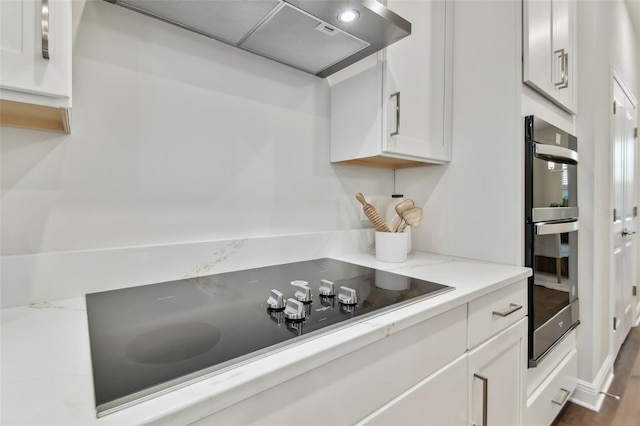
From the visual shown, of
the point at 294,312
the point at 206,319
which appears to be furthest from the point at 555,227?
the point at 206,319

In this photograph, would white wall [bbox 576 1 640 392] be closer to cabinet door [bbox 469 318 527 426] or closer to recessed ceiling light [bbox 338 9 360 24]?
cabinet door [bbox 469 318 527 426]

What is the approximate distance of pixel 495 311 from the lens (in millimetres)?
1007

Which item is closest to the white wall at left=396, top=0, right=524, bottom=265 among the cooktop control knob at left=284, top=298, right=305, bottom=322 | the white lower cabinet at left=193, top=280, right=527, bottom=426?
the white lower cabinet at left=193, top=280, right=527, bottom=426

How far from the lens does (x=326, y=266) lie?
118cm

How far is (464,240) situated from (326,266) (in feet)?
2.22

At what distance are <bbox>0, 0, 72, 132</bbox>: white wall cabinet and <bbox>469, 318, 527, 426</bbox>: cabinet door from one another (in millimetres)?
1197

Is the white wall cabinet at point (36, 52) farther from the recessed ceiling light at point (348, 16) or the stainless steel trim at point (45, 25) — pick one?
the recessed ceiling light at point (348, 16)

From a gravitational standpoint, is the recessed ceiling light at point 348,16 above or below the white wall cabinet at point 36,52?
A: above

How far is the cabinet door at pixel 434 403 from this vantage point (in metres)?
0.69

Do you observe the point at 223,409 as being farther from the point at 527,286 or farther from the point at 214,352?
the point at 527,286

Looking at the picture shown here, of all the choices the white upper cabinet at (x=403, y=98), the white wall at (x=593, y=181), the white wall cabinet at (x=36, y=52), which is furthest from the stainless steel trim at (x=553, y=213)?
the white wall cabinet at (x=36, y=52)

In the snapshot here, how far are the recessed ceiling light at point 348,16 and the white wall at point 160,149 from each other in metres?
0.39

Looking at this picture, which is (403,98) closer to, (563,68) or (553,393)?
(563,68)

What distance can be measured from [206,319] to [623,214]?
308 cm
